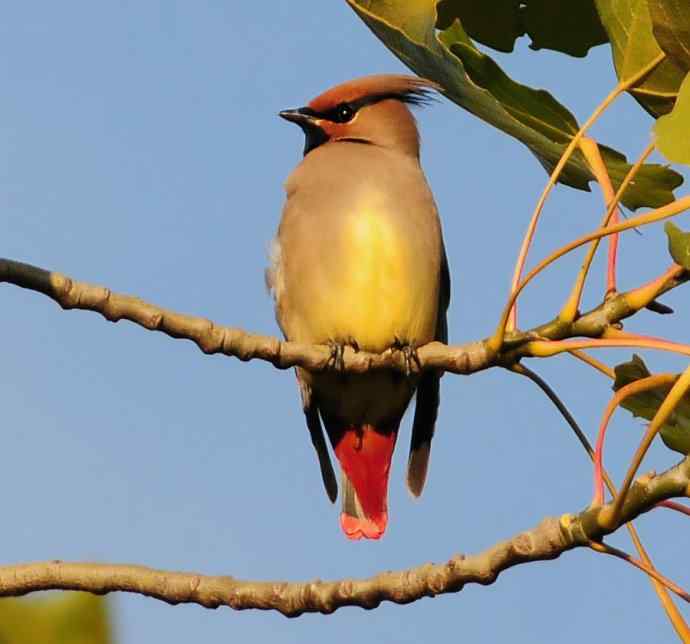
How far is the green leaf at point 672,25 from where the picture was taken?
2.10 m

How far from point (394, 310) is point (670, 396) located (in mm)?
2351

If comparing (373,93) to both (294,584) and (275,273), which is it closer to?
(275,273)

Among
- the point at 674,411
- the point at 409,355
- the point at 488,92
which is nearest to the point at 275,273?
the point at 409,355

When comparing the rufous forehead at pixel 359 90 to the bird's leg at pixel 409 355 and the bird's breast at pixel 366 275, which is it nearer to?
the bird's breast at pixel 366 275

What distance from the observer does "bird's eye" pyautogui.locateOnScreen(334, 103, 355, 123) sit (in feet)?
17.5

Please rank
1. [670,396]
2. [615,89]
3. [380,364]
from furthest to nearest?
1. [380,364]
2. [615,89]
3. [670,396]

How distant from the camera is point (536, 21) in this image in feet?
8.64

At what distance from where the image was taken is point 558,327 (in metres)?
2.36

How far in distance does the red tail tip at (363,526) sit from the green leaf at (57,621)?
12.3ft

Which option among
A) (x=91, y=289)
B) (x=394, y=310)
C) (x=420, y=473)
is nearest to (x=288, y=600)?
(x=91, y=289)

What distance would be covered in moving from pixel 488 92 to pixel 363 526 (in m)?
2.44

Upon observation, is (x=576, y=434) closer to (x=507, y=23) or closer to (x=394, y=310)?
(x=507, y=23)

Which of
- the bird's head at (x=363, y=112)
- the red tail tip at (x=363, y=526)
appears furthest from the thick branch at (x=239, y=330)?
the bird's head at (x=363, y=112)

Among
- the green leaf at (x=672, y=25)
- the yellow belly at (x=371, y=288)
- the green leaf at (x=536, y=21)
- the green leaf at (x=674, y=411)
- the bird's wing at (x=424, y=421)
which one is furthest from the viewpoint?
the bird's wing at (x=424, y=421)
